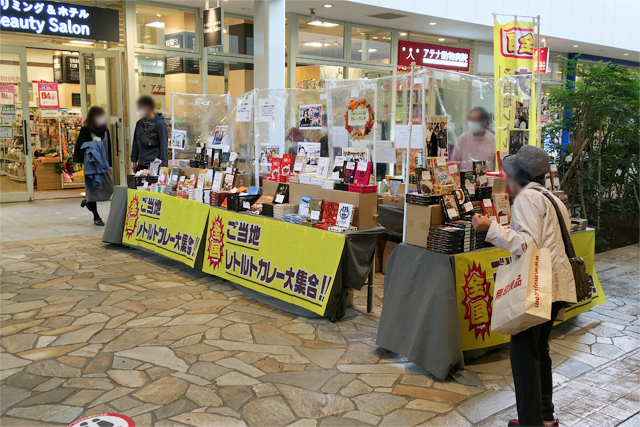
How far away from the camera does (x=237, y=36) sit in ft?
40.5

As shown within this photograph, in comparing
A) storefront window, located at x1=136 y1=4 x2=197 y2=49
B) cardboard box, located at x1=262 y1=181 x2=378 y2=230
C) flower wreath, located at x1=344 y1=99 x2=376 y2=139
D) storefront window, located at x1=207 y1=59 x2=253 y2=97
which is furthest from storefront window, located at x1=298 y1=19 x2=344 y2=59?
cardboard box, located at x1=262 y1=181 x2=378 y2=230

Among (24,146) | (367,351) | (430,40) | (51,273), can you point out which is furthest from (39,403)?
(430,40)

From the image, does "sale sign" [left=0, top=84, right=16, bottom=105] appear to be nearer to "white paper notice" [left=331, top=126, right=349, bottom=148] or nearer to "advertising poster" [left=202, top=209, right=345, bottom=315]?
"advertising poster" [left=202, top=209, right=345, bottom=315]

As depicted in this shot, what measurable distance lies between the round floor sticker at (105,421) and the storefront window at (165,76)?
8.98 meters

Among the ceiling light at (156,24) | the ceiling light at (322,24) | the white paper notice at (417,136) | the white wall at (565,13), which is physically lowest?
the white paper notice at (417,136)

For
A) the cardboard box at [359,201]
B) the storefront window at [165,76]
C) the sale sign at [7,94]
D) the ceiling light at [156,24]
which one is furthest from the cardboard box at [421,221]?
the sale sign at [7,94]

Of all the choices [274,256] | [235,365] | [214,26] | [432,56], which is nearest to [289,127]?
[274,256]

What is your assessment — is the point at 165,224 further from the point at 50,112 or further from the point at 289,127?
the point at 50,112

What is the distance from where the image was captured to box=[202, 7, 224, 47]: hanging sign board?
27.5 ft

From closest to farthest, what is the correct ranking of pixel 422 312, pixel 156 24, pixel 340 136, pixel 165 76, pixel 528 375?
pixel 528 375, pixel 422 312, pixel 340 136, pixel 156 24, pixel 165 76

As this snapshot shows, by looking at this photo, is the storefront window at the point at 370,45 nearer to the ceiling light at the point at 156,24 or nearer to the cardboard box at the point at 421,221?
the ceiling light at the point at 156,24

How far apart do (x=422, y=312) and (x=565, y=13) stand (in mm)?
14078

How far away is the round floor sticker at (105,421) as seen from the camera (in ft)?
9.88

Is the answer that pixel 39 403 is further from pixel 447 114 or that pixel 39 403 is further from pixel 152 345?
pixel 447 114
